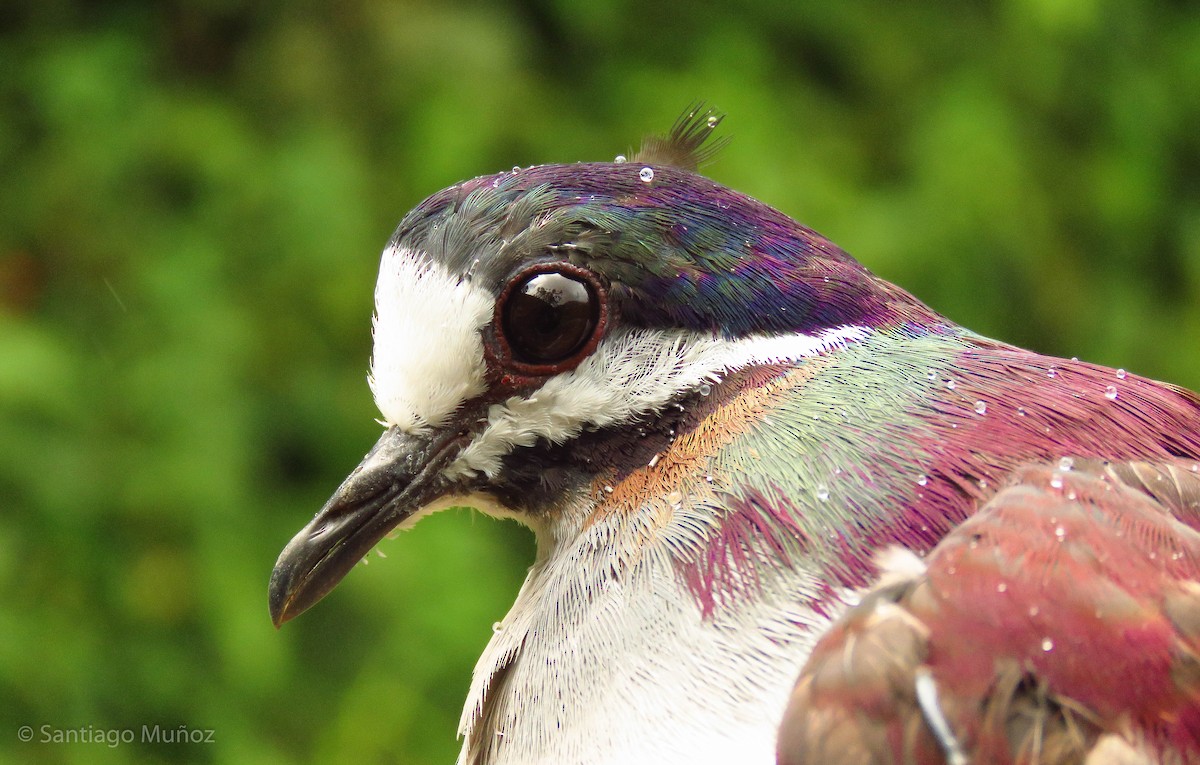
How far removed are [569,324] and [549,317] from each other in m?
0.02

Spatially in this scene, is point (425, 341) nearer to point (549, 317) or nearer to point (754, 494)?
point (549, 317)

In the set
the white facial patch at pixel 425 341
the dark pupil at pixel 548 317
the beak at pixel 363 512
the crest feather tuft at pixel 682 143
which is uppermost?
the crest feather tuft at pixel 682 143

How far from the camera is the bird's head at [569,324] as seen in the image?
4.17 ft

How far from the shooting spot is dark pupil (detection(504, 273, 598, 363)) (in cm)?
125

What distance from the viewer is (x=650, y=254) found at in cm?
127

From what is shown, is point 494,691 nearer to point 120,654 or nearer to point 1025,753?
point 1025,753

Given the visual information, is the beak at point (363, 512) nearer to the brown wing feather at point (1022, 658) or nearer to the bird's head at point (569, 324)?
the bird's head at point (569, 324)

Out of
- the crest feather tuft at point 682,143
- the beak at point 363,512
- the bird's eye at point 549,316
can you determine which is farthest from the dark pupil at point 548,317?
the crest feather tuft at point 682,143

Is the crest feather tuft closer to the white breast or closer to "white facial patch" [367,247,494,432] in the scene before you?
"white facial patch" [367,247,494,432]

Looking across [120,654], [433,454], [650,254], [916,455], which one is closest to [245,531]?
[120,654]

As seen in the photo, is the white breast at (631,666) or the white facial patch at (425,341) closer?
the white breast at (631,666)

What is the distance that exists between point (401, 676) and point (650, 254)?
176 cm

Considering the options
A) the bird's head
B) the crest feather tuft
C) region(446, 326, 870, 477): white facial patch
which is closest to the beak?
the bird's head

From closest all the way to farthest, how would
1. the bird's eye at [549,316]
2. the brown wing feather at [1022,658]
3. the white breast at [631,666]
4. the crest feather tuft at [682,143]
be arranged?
the brown wing feather at [1022,658] < the white breast at [631,666] < the bird's eye at [549,316] < the crest feather tuft at [682,143]
